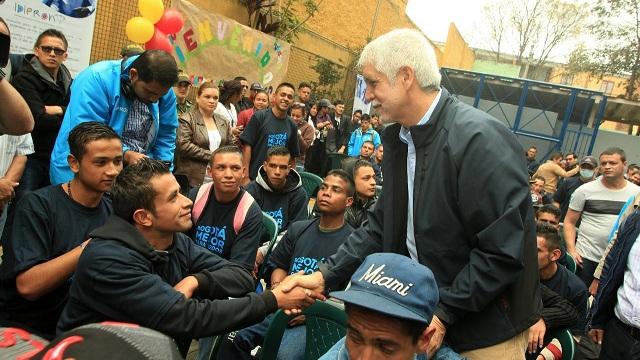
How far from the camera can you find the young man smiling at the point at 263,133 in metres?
5.53

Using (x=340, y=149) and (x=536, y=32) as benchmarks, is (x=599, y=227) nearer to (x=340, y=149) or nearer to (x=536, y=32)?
(x=340, y=149)

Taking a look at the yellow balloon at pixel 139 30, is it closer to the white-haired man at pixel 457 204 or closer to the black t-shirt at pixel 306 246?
the black t-shirt at pixel 306 246

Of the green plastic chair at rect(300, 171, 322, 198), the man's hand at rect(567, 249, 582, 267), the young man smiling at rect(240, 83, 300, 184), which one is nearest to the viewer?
the man's hand at rect(567, 249, 582, 267)

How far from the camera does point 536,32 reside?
34.1m

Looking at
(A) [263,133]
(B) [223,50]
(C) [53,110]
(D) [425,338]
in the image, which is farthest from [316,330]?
(B) [223,50]

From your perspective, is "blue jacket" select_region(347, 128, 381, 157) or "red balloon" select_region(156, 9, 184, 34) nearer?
"red balloon" select_region(156, 9, 184, 34)

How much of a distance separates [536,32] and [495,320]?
3718cm

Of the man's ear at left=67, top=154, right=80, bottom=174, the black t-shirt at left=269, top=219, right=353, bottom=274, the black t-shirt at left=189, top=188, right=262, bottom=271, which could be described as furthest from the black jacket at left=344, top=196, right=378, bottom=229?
the man's ear at left=67, top=154, right=80, bottom=174

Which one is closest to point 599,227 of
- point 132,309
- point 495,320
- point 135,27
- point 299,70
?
point 495,320

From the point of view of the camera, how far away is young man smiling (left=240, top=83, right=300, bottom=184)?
553cm

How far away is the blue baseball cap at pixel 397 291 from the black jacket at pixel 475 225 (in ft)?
0.48

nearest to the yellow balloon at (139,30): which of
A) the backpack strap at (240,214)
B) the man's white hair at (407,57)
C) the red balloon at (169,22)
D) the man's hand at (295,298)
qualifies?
the red balloon at (169,22)

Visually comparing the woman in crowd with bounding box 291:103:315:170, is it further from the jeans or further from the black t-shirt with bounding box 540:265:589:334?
the jeans

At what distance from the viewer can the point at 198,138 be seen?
198 inches
